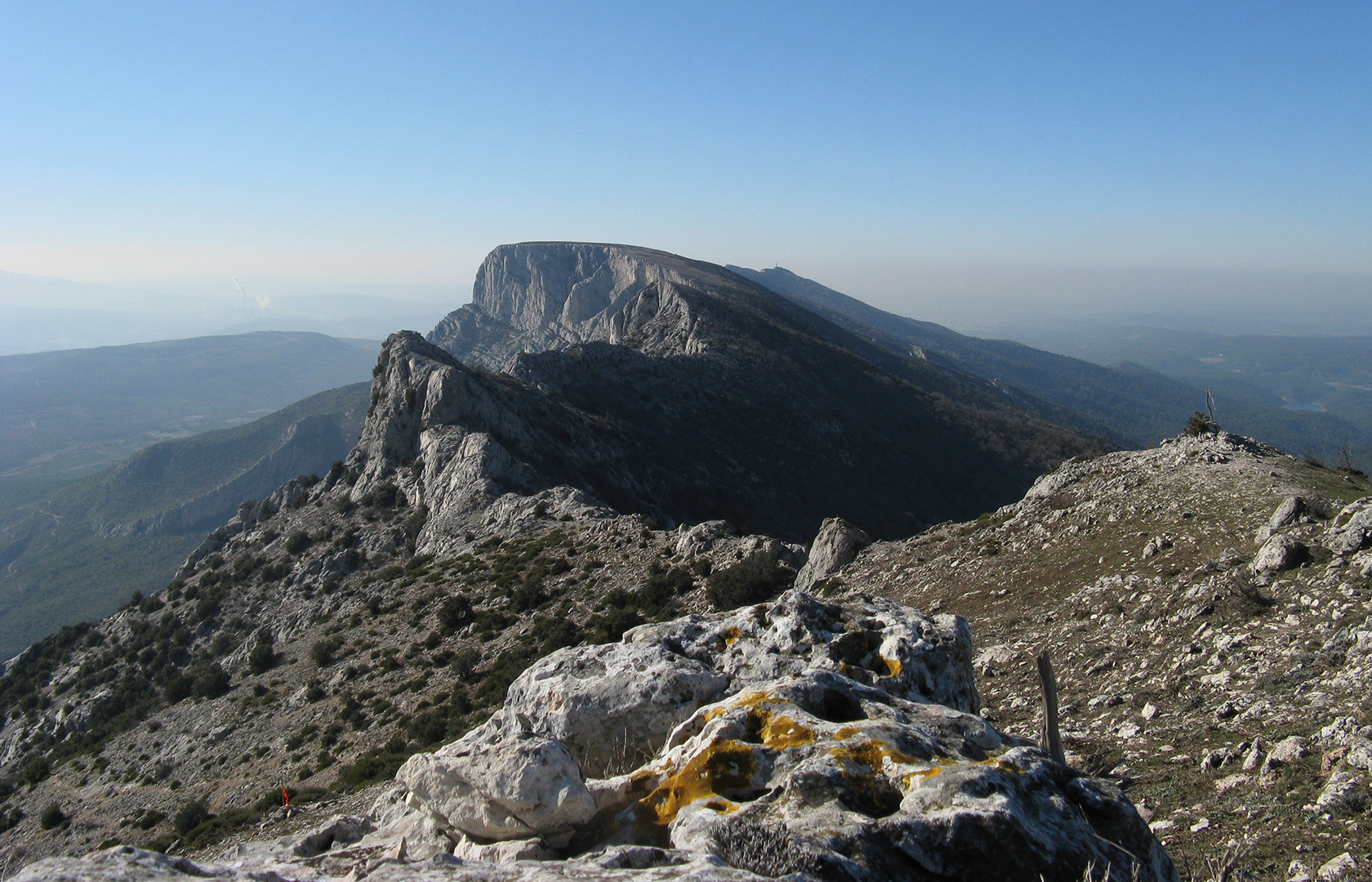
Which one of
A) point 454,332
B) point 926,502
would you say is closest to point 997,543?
point 926,502

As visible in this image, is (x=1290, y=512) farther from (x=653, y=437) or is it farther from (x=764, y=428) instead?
(x=764, y=428)

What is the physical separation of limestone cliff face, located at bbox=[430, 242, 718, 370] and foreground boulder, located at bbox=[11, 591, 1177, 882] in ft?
370

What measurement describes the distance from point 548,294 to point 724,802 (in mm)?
171390

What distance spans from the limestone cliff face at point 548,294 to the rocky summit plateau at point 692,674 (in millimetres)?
74650

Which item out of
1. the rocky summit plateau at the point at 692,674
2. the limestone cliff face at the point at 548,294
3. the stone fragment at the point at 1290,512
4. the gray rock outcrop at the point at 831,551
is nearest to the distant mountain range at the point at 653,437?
the rocky summit plateau at the point at 692,674

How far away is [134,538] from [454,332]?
77921mm

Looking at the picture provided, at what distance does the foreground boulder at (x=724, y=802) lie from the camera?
190 inches

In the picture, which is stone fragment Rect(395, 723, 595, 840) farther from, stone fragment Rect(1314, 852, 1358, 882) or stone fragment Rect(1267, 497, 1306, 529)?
stone fragment Rect(1267, 497, 1306, 529)

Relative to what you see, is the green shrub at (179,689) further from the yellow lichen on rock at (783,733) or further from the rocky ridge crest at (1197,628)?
the yellow lichen on rock at (783,733)

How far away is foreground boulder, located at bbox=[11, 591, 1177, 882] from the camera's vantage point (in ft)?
15.8

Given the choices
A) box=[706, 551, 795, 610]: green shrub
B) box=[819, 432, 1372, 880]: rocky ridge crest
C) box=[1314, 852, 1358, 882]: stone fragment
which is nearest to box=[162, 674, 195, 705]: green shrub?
box=[706, 551, 795, 610]: green shrub

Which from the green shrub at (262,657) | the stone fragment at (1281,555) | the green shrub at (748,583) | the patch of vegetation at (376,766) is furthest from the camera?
the green shrub at (262,657)

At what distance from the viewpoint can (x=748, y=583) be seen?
22.1 metres

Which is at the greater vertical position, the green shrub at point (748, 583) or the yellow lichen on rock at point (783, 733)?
the yellow lichen on rock at point (783, 733)
